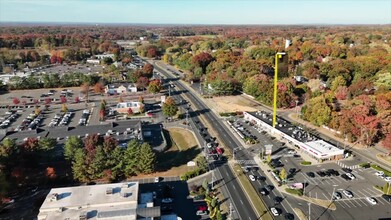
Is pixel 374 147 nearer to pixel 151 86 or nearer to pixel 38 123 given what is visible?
pixel 151 86

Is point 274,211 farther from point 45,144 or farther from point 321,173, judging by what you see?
point 45,144

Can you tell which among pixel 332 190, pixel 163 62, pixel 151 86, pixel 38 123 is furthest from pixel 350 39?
pixel 38 123

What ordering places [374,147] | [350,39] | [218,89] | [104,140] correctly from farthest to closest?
[350,39], [218,89], [374,147], [104,140]

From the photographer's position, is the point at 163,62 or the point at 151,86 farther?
the point at 163,62

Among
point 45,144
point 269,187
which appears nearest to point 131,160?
point 45,144

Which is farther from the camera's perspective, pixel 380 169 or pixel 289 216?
pixel 380 169

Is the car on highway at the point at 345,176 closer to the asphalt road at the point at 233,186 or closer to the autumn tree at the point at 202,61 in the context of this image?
the asphalt road at the point at 233,186
